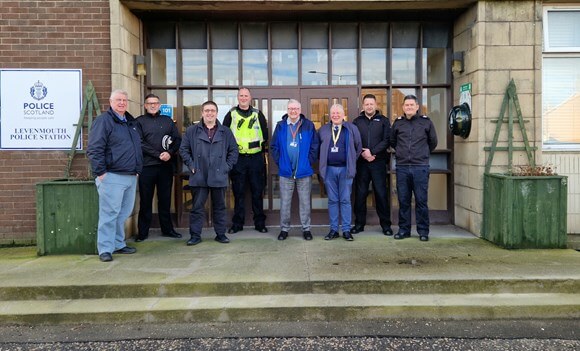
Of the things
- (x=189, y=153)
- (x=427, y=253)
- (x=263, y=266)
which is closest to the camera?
(x=263, y=266)

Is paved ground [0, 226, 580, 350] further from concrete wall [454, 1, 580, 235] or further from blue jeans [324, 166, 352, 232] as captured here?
concrete wall [454, 1, 580, 235]

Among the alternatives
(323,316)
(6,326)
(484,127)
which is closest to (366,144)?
(484,127)

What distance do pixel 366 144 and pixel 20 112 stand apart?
184 inches

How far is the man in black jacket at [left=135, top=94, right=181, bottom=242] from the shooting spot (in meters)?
6.20

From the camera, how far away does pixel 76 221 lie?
18.3ft

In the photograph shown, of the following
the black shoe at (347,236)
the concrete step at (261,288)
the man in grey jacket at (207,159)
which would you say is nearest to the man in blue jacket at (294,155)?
the black shoe at (347,236)

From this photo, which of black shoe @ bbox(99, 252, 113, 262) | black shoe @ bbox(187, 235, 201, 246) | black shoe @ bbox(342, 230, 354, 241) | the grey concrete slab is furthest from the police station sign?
black shoe @ bbox(342, 230, 354, 241)

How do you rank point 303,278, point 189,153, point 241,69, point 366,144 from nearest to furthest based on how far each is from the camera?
point 303,278 → point 189,153 → point 366,144 → point 241,69

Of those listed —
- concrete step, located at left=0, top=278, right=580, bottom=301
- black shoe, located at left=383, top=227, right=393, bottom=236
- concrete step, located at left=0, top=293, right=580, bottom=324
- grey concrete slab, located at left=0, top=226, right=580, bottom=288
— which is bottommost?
concrete step, located at left=0, top=293, right=580, bottom=324

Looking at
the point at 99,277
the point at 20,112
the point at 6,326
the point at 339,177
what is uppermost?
the point at 20,112

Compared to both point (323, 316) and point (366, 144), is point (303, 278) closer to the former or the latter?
point (323, 316)

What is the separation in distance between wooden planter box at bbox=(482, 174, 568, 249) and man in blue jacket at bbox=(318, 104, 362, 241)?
1858 mm

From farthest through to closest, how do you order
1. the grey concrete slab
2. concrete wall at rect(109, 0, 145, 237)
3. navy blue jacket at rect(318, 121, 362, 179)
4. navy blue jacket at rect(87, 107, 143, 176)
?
concrete wall at rect(109, 0, 145, 237), navy blue jacket at rect(318, 121, 362, 179), navy blue jacket at rect(87, 107, 143, 176), the grey concrete slab

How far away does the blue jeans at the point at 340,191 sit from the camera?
6.09m
